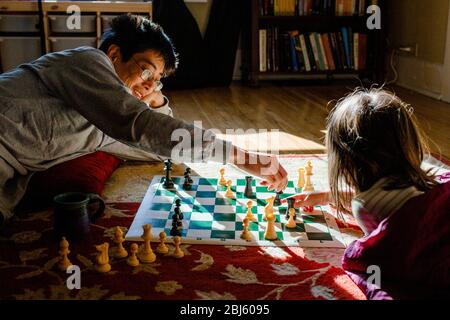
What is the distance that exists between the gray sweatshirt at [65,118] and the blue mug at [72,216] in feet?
0.64

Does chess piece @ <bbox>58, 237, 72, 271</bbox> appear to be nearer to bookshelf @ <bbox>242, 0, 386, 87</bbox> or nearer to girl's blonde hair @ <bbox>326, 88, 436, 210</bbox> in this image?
girl's blonde hair @ <bbox>326, 88, 436, 210</bbox>

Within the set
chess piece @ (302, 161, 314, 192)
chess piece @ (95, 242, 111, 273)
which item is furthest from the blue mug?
chess piece @ (302, 161, 314, 192)

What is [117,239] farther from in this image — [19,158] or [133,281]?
[19,158]

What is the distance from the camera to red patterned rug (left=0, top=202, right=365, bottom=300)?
121 cm

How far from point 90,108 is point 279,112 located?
1.98m

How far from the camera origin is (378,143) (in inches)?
48.6

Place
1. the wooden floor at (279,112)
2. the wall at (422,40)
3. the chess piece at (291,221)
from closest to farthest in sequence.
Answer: the chess piece at (291,221), the wooden floor at (279,112), the wall at (422,40)

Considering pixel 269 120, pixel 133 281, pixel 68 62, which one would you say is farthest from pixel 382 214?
pixel 269 120

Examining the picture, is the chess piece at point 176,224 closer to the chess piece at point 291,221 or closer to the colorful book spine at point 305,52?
the chess piece at point 291,221

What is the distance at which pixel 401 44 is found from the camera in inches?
163

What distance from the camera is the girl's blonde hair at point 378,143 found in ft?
3.99

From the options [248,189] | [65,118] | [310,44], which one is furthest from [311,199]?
[310,44]

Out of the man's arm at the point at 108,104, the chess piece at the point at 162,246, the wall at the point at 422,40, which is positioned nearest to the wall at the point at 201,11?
the wall at the point at 422,40

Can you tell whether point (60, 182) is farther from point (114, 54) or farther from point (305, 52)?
point (305, 52)
